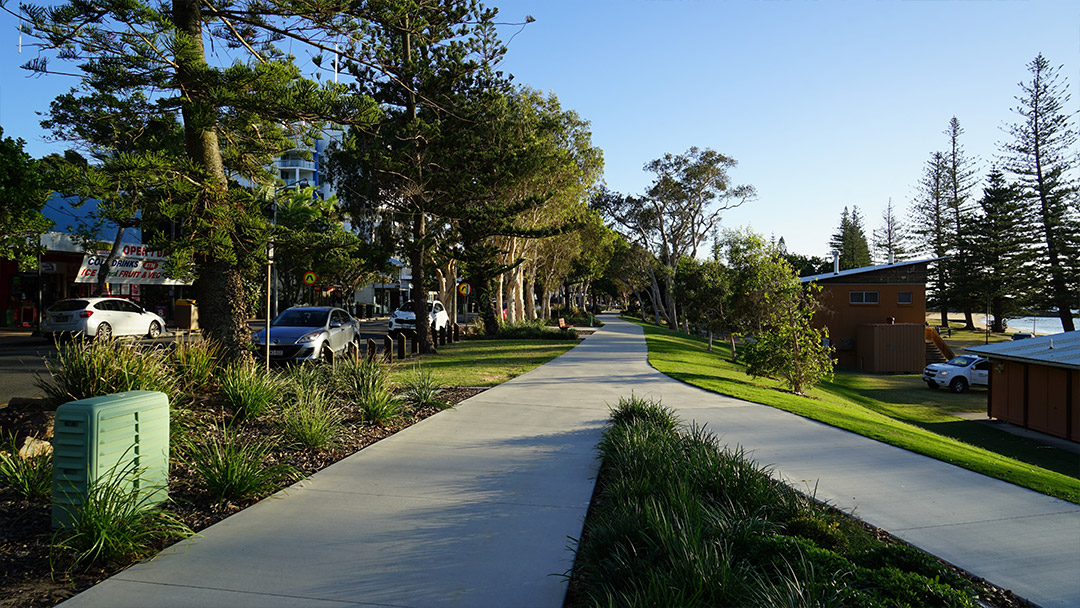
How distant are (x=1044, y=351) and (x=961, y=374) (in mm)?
8874

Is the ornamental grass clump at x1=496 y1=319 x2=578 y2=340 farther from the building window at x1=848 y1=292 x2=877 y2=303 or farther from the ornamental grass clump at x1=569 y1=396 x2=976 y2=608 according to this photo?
the ornamental grass clump at x1=569 y1=396 x2=976 y2=608

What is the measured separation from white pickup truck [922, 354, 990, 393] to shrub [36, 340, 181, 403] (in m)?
28.8

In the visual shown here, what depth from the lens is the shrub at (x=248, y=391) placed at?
7527 millimetres

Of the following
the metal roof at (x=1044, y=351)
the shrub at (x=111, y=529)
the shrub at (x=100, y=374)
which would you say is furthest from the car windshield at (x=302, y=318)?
the metal roof at (x=1044, y=351)

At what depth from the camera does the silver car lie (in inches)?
585

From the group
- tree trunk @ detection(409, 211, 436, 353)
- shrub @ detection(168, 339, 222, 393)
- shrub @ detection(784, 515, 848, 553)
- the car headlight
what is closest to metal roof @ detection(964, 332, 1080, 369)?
shrub @ detection(784, 515, 848, 553)

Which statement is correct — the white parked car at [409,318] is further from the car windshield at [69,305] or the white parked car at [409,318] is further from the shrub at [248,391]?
the shrub at [248,391]

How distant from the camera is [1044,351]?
18.3 metres

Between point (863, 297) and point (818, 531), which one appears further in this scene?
point (863, 297)

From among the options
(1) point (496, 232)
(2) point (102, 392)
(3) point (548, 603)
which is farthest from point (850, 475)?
(1) point (496, 232)

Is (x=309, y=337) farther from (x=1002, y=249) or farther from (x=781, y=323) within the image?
(x=1002, y=249)

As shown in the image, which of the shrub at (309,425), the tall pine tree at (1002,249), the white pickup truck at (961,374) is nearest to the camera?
the shrub at (309,425)

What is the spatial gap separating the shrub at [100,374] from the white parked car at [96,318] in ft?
48.7

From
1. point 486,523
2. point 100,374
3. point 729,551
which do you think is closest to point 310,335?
point 100,374
